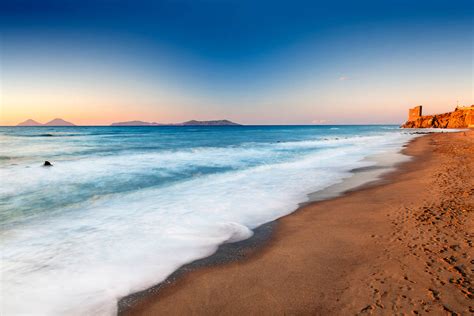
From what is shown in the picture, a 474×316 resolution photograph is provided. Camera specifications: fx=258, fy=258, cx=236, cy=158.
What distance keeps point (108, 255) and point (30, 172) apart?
45.8ft

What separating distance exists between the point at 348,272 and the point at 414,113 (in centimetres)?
14774

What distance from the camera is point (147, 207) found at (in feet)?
27.9

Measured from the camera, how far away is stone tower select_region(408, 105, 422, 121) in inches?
4727

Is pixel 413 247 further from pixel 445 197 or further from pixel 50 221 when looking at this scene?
pixel 50 221

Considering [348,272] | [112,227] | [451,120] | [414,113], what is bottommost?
[112,227]

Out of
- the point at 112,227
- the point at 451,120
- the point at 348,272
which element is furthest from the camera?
the point at 451,120

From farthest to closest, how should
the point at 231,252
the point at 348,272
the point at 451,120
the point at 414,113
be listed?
the point at 414,113 < the point at 451,120 < the point at 231,252 < the point at 348,272

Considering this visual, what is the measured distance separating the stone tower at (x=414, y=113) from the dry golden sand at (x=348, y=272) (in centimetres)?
13963

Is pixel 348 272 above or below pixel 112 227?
above

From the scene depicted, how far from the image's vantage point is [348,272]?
13.4ft

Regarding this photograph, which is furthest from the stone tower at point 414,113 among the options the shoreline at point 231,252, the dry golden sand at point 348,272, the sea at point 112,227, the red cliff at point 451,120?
the dry golden sand at point 348,272

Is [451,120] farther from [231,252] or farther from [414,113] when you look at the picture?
[231,252]

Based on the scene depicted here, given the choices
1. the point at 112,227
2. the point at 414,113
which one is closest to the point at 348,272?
the point at 112,227

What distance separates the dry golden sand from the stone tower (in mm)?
139628
